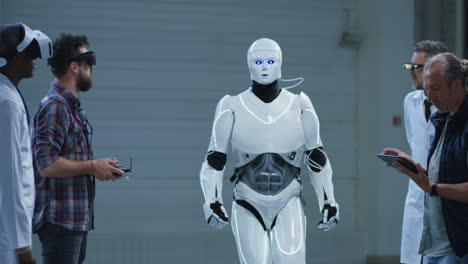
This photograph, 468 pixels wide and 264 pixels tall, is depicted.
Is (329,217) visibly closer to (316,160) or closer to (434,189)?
(316,160)

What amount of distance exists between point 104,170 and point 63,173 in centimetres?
23

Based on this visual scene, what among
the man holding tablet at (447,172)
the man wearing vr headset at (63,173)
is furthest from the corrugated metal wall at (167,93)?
the man holding tablet at (447,172)

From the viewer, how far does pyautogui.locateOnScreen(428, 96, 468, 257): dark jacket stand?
3430 mm

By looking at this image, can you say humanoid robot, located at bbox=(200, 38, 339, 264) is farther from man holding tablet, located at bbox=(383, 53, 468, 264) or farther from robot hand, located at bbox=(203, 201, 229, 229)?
man holding tablet, located at bbox=(383, 53, 468, 264)

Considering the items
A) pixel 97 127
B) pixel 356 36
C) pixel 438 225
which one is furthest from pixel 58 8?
pixel 438 225

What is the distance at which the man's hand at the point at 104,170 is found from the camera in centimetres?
391

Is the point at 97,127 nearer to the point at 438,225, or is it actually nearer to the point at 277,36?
the point at 277,36

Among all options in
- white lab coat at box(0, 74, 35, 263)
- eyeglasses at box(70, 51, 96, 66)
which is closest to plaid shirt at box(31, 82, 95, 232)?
eyeglasses at box(70, 51, 96, 66)

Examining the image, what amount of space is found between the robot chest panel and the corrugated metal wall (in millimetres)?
2917

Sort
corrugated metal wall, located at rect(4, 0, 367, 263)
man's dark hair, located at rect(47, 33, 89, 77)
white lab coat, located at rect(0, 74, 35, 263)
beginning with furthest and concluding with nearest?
corrugated metal wall, located at rect(4, 0, 367, 263), man's dark hair, located at rect(47, 33, 89, 77), white lab coat, located at rect(0, 74, 35, 263)

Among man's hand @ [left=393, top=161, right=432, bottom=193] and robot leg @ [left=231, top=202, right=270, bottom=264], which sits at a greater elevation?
man's hand @ [left=393, top=161, right=432, bottom=193]

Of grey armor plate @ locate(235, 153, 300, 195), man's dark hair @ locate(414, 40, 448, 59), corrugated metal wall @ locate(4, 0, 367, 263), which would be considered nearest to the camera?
grey armor plate @ locate(235, 153, 300, 195)

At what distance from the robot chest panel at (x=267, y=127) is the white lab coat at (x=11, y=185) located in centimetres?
164

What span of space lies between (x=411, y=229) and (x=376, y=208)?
2.55 metres
